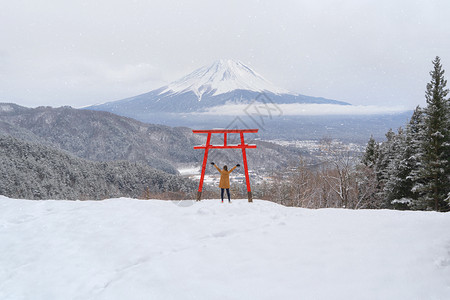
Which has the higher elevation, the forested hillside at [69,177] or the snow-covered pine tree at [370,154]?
the snow-covered pine tree at [370,154]

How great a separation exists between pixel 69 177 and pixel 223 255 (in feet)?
239

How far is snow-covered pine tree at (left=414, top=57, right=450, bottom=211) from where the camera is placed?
14.9 metres

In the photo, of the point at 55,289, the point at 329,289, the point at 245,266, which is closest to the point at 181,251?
the point at 245,266

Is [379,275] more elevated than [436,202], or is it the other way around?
[379,275]

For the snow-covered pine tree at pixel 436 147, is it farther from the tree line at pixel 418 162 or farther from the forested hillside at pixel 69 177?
the forested hillside at pixel 69 177

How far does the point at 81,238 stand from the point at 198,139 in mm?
187804

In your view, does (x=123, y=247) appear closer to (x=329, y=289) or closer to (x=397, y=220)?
(x=329, y=289)

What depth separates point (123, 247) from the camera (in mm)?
5250

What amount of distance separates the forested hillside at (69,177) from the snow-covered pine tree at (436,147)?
1722 inches

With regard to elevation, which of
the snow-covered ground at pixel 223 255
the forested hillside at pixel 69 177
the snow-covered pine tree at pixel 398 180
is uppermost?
the snow-covered ground at pixel 223 255

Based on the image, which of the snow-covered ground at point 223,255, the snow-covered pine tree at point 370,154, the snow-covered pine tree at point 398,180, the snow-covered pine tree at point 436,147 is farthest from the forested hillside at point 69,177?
the snow-covered ground at point 223,255

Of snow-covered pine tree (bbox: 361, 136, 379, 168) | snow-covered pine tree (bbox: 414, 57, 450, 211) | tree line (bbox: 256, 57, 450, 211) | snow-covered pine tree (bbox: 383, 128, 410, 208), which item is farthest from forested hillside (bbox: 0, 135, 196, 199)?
snow-covered pine tree (bbox: 414, 57, 450, 211)

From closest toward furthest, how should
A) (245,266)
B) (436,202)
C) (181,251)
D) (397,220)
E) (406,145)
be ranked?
(245,266)
(181,251)
(397,220)
(436,202)
(406,145)

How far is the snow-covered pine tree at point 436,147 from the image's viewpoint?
585 inches
